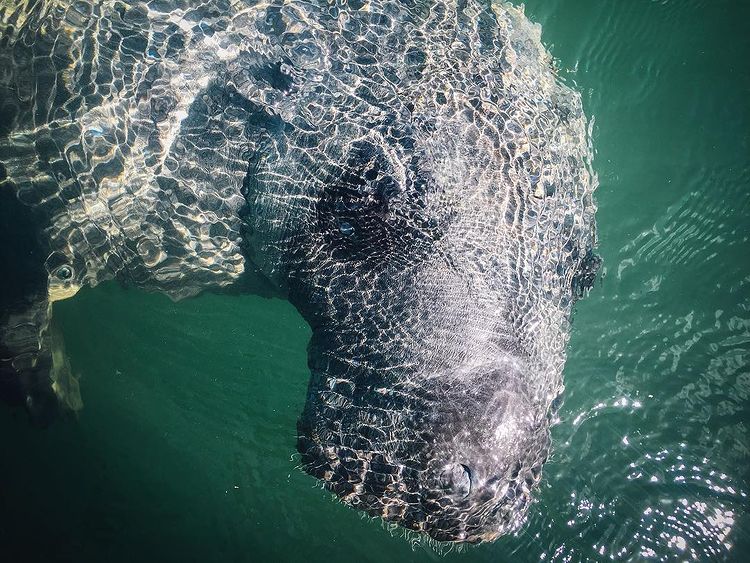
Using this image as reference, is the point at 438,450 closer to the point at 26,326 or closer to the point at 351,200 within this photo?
the point at 351,200

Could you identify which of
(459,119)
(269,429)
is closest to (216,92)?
(459,119)

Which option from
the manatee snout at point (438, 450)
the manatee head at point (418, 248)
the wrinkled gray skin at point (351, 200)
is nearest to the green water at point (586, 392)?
the wrinkled gray skin at point (351, 200)

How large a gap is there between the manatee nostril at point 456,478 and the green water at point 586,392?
3.12 metres

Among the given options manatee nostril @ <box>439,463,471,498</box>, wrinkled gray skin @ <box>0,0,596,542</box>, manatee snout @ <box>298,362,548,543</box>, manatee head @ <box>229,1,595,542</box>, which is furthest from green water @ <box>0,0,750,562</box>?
manatee nostril @ <box>439,463,471,498</box>

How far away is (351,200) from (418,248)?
54 centimetres

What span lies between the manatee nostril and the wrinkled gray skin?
11mm

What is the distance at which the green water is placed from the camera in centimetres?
515

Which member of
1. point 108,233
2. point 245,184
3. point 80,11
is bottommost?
point 108,233

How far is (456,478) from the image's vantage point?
2.54 meters

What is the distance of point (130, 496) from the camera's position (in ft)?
19.6

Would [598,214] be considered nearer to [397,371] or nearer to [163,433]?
[397,371]

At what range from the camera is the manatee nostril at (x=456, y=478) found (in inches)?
99.9

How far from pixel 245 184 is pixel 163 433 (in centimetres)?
416

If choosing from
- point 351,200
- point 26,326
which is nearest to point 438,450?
point 351,200
